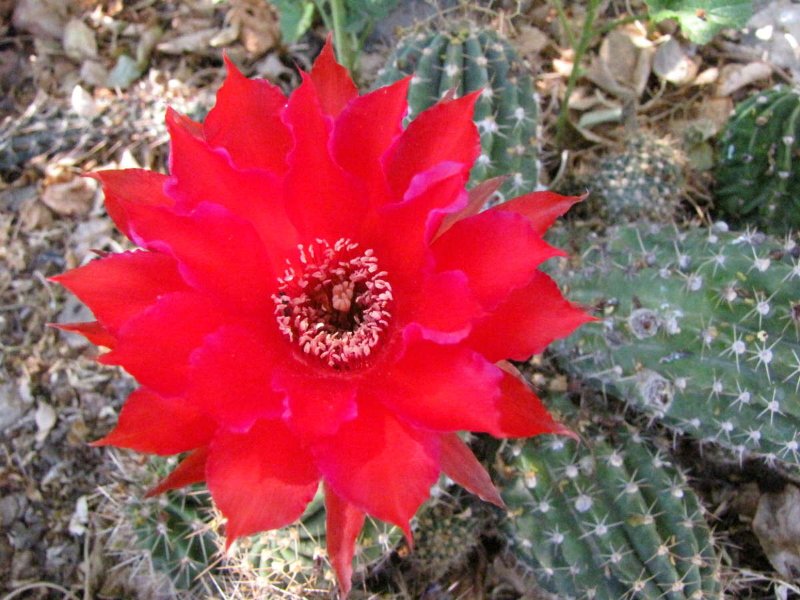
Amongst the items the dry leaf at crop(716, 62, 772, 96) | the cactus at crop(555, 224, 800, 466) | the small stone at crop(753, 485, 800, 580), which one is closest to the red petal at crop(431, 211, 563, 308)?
the cactus at crop(555, 224, 800, 466)

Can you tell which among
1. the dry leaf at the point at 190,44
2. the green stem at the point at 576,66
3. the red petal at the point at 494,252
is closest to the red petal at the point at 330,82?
the red petal at the point at 494,252

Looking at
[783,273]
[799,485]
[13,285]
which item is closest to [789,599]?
[799,485]

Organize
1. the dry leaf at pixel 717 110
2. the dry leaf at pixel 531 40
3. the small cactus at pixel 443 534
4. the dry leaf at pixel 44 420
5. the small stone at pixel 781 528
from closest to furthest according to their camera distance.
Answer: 1. the small cactus at pixel 443 534
2. the small stone at pixel 781 528
3. the dry leaf at pixel 44 420
4. the dry leaf at pixel 717 110
5. the dry leaf at pixel 531 40

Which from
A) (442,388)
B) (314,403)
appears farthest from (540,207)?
(314,403)

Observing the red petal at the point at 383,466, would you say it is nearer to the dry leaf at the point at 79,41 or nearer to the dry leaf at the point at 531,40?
the dry leaf at the point at 531,40

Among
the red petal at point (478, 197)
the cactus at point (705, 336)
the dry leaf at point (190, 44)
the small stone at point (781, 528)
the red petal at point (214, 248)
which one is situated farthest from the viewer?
the dry leaf at point (190, 44)

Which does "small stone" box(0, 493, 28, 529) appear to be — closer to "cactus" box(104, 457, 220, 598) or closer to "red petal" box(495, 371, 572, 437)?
"cactus" box(104, 457, 220, 598)
